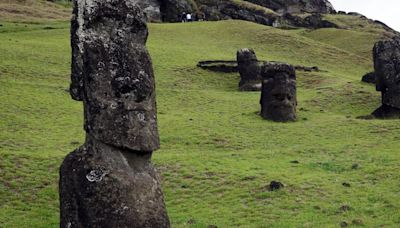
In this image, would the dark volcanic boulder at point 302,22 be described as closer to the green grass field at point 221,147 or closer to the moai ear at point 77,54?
the green grass field at point 221,147

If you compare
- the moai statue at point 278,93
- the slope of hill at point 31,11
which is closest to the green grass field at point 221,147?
the moai statue at point 278,93

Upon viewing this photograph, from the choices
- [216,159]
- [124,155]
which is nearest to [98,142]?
[124,155]

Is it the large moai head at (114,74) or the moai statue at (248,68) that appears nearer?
the large moai head at (114,74)

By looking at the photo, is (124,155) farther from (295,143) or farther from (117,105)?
(295,143)

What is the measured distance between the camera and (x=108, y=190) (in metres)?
10.8

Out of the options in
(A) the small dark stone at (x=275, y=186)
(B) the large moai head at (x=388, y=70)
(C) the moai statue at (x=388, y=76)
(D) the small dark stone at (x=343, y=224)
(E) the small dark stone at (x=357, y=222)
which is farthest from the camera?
(B) the large moai head at (x=388, y=70)

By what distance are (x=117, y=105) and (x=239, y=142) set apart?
16.3 meters

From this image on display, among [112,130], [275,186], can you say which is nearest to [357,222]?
[275,186]

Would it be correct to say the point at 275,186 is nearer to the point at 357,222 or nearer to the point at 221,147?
the point at 357,222

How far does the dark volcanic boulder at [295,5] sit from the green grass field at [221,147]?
66041 millimetres

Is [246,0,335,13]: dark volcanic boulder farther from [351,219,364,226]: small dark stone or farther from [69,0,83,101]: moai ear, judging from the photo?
[69,0,83,101]: moai ear

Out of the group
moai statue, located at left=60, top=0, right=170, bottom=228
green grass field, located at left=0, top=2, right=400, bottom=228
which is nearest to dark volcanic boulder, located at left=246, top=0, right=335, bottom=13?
green grass field, located at left=0, top=2, right=400, bottom=228

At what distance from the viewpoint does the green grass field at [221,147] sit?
669 inches

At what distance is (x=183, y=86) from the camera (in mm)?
42500
